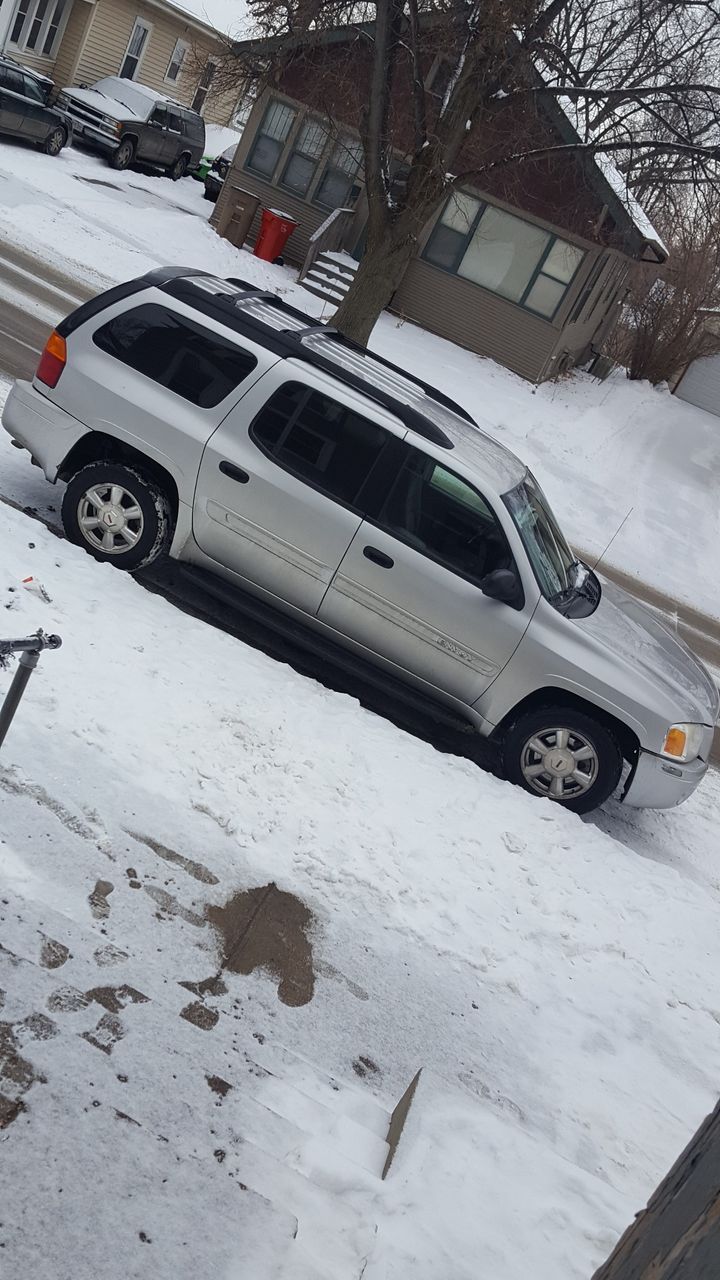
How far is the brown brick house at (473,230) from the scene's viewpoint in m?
24.2

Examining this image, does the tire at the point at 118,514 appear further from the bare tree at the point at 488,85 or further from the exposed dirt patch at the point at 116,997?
the bare tree at the point at 488,85

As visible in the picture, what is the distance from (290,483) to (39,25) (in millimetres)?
33060

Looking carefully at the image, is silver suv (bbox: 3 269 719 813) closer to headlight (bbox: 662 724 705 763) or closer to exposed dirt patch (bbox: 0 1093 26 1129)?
headlight (bbox: 662 724 705 763)

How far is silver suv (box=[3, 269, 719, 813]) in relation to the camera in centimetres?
710

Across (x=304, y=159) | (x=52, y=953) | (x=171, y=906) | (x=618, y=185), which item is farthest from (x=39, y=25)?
(x=52, y=953)

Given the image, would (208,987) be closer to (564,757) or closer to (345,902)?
(345,902)

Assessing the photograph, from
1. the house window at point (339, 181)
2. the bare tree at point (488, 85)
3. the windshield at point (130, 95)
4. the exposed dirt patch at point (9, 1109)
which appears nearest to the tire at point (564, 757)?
the exposed dirt patch at point (9, 1109)

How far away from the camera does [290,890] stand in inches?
205

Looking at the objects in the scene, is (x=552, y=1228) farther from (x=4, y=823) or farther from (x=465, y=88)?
(x=465, y=88)

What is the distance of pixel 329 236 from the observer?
25.2 meters

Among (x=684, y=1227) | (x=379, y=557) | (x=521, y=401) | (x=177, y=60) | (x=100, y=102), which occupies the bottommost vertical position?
(x=521, y=401)

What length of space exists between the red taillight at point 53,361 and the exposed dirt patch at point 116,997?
458cm

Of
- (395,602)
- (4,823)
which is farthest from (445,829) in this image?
(4,823)

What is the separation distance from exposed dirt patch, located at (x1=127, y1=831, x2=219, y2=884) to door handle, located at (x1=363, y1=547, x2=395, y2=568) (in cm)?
265
